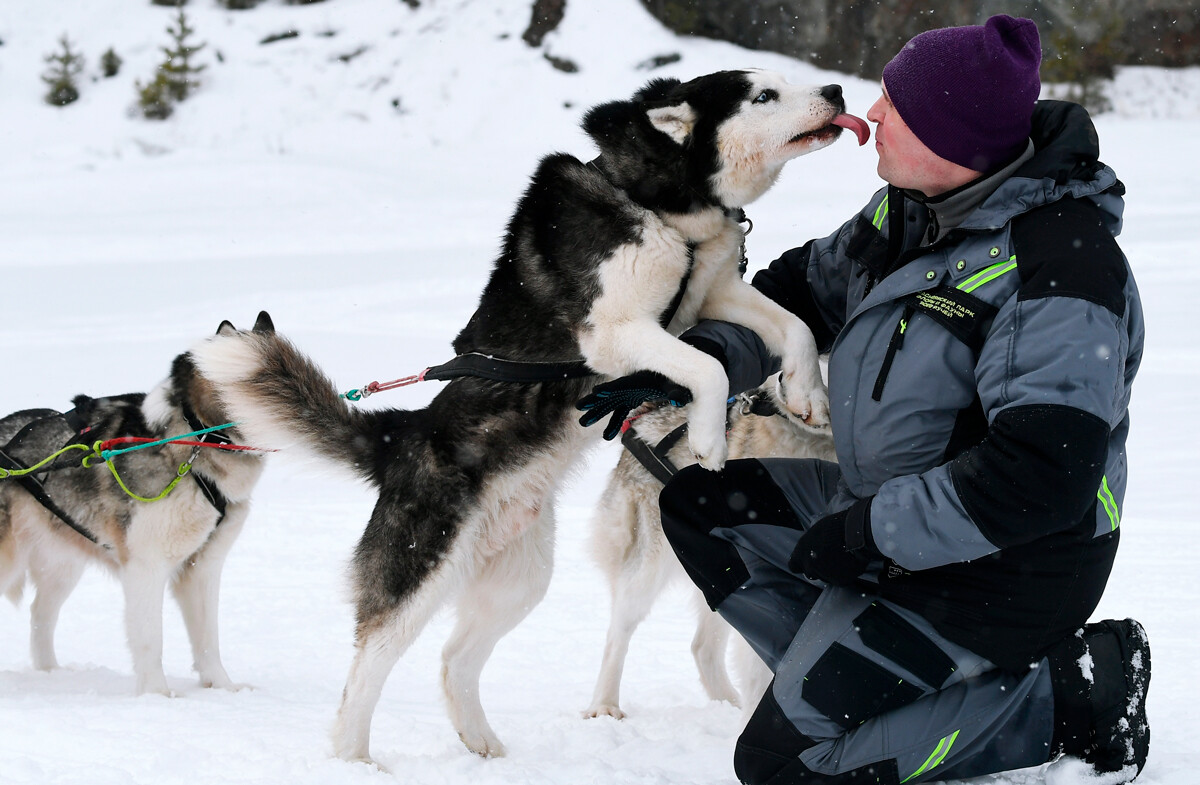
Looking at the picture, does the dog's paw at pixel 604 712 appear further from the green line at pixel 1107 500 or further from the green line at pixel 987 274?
the green line at pixel 987 274

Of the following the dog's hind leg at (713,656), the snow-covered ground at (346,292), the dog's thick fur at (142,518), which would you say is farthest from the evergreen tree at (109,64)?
the dog's hind leg at (713,656)

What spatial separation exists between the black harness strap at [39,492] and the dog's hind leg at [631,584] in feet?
5.68

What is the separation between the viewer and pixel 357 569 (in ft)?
8.23

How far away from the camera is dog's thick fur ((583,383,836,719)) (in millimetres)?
2975

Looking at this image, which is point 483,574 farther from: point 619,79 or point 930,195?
point 619,79

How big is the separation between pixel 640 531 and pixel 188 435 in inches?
55.8

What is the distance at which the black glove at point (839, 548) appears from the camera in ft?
6.04

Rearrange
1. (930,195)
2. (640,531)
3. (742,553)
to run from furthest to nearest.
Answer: (640,531), (742,553), (930,195)

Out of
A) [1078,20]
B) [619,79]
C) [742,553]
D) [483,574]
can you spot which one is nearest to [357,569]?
[483,574]

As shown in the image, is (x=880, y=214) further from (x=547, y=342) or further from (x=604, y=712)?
(x=604, y=712)

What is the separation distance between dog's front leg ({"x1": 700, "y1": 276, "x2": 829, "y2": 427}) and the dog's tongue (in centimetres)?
42

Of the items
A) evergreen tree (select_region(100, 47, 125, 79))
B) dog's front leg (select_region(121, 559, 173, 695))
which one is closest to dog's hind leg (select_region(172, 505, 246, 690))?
dog's front leg (select_region(121, 559, 173, 695))

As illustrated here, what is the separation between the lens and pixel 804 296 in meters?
2.62

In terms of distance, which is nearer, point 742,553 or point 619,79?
point 742,553
